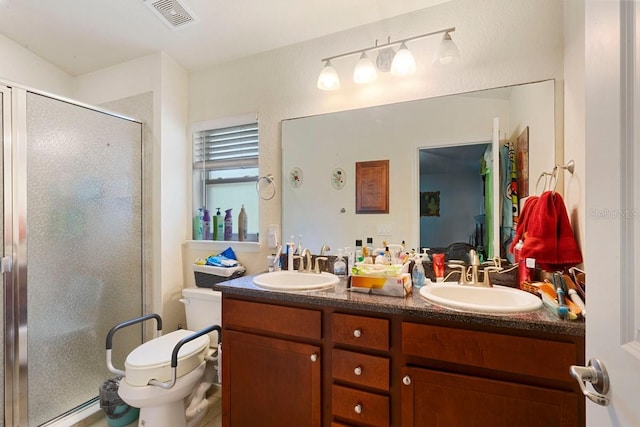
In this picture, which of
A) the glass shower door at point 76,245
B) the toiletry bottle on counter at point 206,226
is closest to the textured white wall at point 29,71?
the glass shower door at point 76,245

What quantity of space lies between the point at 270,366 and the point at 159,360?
0.59 meters

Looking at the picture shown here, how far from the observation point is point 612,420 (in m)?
0.52

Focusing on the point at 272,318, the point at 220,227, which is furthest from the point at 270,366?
the point at 220,227

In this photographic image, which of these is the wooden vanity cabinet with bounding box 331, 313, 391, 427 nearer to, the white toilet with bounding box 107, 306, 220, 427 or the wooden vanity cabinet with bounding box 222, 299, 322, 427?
the wooden vanity cabinet with bounding box 222, 299, 322, 427

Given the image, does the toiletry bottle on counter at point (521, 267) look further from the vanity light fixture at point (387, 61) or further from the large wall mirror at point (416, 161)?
the vanity light fixture at point (387, 61)

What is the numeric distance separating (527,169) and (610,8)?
1044 millimetres

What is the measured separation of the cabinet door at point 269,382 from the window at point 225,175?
0.88 m

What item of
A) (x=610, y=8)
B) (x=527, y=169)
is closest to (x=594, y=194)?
(x=610, y=8)

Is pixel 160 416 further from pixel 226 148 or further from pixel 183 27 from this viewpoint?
pixel 183 27

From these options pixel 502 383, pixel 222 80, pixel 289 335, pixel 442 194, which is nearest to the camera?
pixel 502 383

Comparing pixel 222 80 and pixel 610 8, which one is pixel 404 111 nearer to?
pixel 610 8

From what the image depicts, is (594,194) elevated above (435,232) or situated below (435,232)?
above

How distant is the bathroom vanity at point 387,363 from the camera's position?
96 cm

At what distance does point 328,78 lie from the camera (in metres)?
1.72
